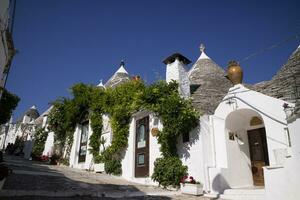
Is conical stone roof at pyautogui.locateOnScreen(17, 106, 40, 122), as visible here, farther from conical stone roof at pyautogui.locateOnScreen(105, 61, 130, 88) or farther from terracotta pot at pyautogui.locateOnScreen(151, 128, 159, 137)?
terracotta pot at pyautogui.locateOnScreen(151, 128, 159, 137)

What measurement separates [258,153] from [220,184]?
2501mm

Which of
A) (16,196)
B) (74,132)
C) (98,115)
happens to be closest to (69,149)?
(74,132)

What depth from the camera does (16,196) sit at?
19.7 feet

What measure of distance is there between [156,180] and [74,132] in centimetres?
1024

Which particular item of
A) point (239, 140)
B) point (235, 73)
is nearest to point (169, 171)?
point (239, 140)

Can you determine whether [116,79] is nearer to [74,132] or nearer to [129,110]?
[74,132]

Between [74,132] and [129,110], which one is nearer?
[129,110]

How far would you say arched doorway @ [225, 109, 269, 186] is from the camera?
10.1m

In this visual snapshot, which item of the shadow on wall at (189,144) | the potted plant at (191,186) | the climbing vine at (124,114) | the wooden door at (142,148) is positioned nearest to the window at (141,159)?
the wooden door at (142,148)

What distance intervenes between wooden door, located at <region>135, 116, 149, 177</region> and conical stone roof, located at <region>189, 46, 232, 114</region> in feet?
10.0

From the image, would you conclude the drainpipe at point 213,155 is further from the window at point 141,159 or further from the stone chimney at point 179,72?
the window at point 141,159

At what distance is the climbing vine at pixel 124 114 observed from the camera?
10438 mm

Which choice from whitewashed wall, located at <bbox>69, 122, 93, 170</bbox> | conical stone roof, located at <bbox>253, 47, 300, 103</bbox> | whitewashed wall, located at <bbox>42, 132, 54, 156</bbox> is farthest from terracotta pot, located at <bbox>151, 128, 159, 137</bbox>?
whitewashed wall, located at <bbox>42, 132, 54, 156</bbox>

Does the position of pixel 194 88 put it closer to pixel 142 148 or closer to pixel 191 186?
pixel 142 148
